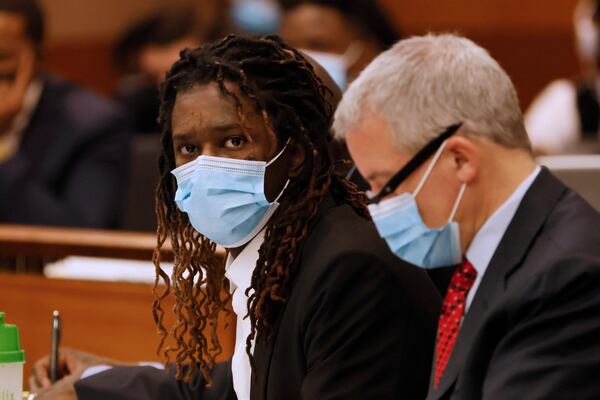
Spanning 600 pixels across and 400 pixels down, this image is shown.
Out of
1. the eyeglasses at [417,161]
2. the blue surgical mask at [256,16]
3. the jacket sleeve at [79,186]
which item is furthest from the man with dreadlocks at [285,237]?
the blue surgical mask at [256,16]

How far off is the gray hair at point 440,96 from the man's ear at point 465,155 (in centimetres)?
2

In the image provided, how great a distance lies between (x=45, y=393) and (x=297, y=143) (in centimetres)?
66

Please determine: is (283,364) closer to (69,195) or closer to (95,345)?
(95,345)

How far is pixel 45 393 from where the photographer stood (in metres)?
2.23

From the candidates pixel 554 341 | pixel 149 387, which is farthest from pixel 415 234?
pixel 149 387

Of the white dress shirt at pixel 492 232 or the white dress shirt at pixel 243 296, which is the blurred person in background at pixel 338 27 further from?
the white dress shirt at pixel 492 232

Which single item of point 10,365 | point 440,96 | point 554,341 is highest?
point 440,96

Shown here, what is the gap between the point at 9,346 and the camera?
206 centimetres

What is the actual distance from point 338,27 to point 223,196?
8.53ft

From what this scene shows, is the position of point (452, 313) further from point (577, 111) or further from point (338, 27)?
point (577, 111)

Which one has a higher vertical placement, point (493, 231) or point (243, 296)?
point (493, 231)

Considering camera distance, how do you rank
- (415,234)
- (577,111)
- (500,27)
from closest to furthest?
(415,234)
(577,111)
(500,27)

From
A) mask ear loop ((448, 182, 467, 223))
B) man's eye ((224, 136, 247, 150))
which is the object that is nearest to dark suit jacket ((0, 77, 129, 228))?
man's eye ((224, 136, 247, 150))

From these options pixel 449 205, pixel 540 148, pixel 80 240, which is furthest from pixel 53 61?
pixel 449 205
